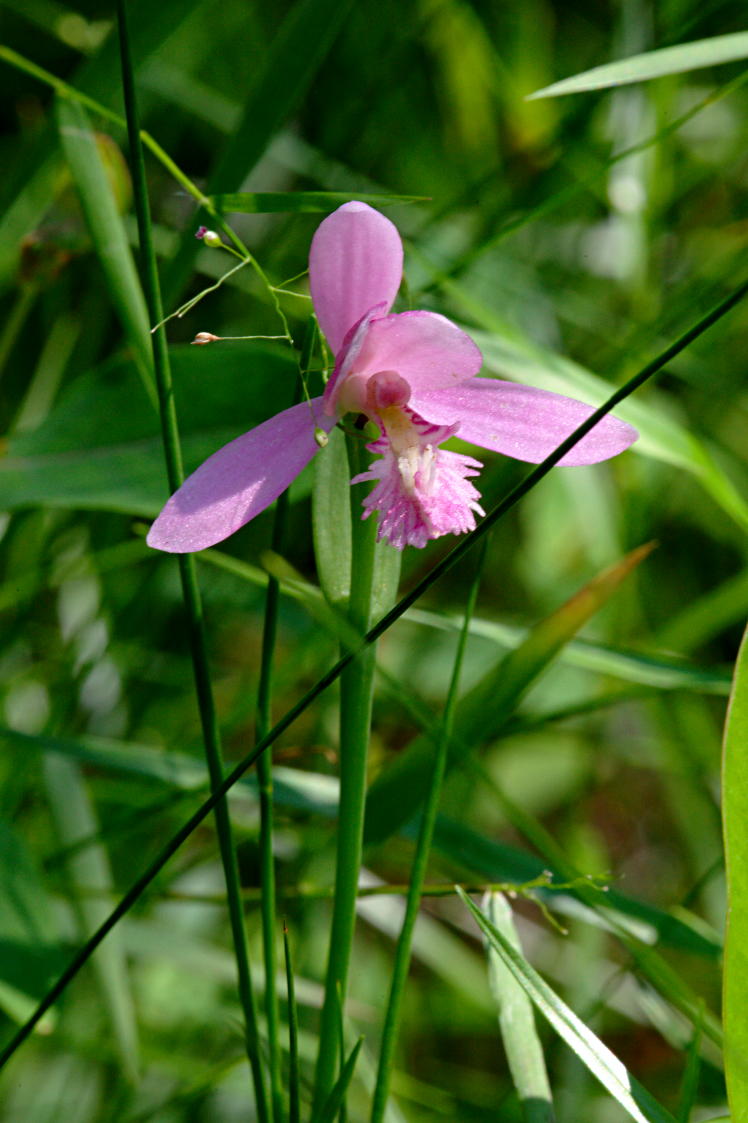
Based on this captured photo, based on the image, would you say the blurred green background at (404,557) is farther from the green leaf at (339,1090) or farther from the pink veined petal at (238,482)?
the green leaf at (339,1090)

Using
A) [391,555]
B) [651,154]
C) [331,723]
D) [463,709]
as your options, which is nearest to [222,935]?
[331,723]

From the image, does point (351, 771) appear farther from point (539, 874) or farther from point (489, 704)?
point (539, 874)

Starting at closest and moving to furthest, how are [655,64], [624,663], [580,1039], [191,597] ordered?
[580,1039] < [191,597] < [655,64] < [624,663]

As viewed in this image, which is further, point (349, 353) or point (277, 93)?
point (277, 93)

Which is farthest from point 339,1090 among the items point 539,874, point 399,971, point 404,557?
point 404,557

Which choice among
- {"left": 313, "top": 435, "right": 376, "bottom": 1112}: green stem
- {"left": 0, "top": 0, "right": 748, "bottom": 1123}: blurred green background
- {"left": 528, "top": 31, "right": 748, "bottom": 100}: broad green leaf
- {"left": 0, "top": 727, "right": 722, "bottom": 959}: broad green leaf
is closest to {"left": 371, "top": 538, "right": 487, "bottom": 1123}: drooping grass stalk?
{"left": 313, "top": 435, "right": 376, "bottom": 1112}: green stem

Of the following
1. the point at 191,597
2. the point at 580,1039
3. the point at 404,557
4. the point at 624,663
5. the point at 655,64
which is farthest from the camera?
the point at 404,557

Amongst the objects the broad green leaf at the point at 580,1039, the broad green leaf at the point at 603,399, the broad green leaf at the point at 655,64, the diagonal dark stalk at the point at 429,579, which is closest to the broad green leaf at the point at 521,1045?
the broad green leaf at the point at 580,1039

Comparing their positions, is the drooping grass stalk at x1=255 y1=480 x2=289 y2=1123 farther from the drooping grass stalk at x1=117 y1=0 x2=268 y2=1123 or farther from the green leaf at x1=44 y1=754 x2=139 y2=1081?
the green leaf at x1=44 y1=754 x2=139 y2=1081
